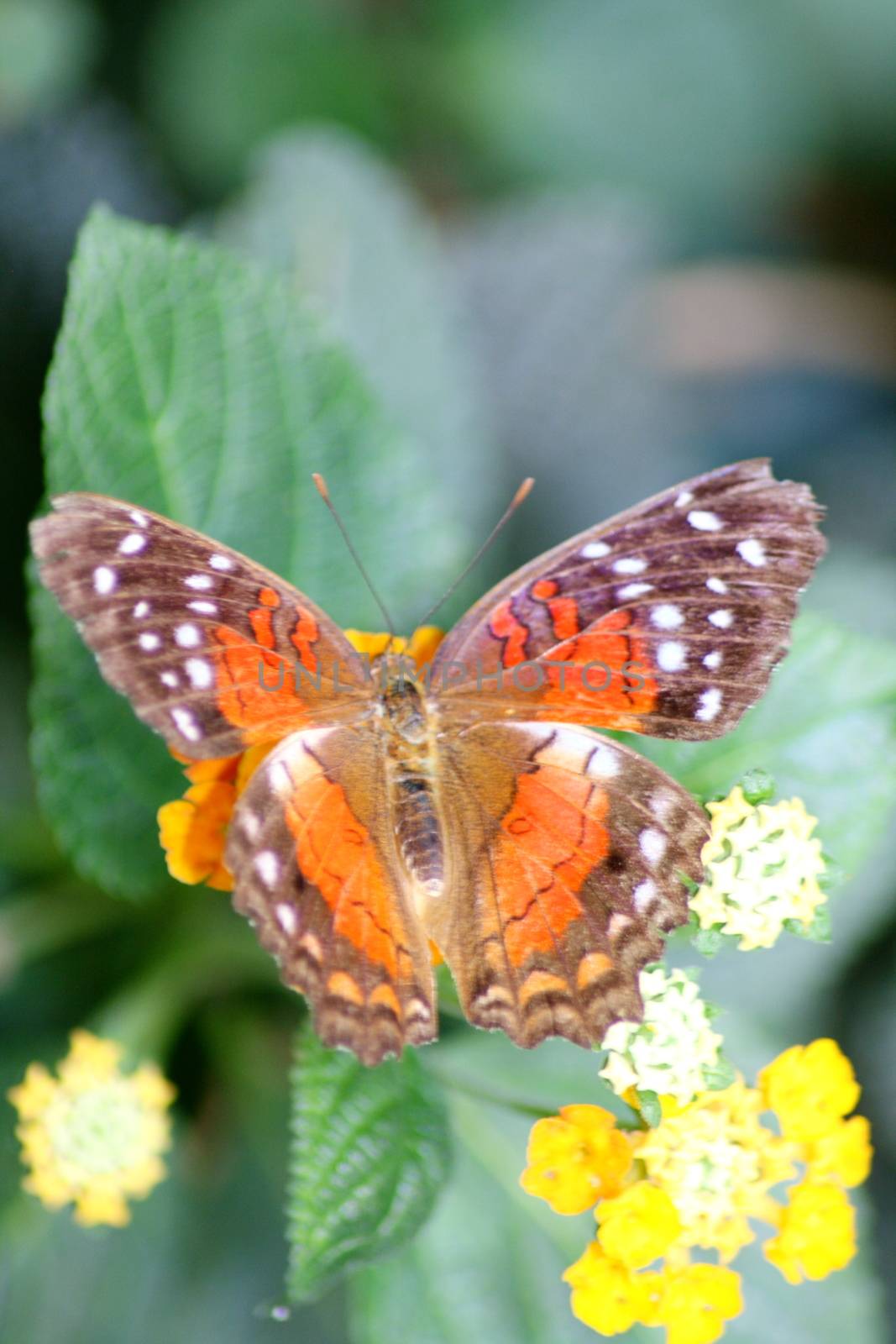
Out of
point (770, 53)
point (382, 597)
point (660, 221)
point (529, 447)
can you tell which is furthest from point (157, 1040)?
point (770, 53)

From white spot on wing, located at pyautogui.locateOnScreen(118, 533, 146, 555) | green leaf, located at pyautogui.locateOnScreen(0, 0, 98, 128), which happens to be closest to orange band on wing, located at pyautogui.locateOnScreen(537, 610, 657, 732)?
white spot on wing, located at pyautogui.locateOnScreen(118, 533, 146, 555)

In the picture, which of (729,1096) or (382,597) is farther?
(382,597)

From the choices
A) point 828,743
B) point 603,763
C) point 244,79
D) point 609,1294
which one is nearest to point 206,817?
point 603,763

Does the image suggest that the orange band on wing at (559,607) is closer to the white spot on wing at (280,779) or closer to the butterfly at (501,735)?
the butterfly at (501,735)

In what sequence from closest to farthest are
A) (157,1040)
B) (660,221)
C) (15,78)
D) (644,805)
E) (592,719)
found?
(644,805) < (592,719) < (157,1040) < (15,78) < (660,221)

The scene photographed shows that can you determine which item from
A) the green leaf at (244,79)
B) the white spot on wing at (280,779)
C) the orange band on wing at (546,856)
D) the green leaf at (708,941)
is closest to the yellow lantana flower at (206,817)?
the white spot on wing at (280,779)

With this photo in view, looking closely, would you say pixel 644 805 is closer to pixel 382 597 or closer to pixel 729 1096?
pixel 729 1096

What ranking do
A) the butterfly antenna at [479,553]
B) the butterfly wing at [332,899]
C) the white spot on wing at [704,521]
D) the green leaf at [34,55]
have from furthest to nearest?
1. the green leaf at [34,55]
2. the butterfly antenna at [479,553]
3. the white spot on wing at [704,521]
4. the butterfly wing at [332,899]

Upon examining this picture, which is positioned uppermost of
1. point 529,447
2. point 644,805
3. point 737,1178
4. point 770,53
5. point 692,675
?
point 770,53
